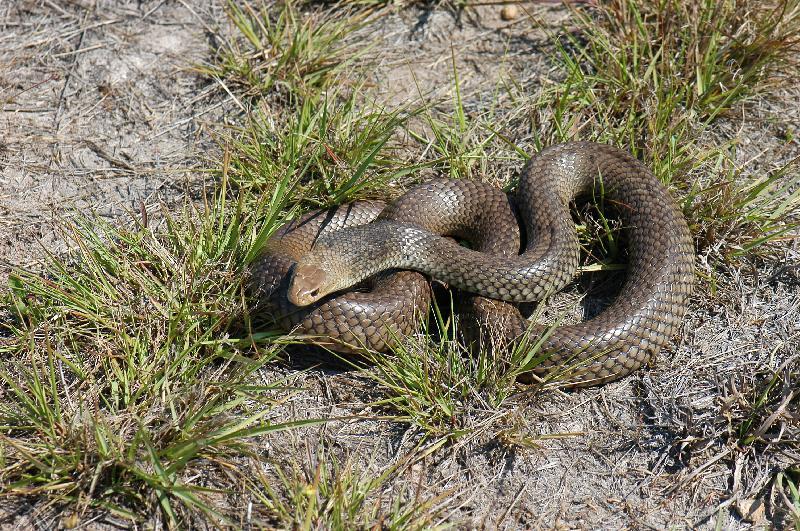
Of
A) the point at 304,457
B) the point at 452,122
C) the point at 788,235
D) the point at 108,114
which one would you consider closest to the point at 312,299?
the point at 304,457

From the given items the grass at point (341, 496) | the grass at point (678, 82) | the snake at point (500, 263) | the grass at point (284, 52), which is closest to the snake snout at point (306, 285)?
the snake at point (500, 263)

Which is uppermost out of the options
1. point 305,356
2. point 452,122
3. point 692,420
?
point 452,122

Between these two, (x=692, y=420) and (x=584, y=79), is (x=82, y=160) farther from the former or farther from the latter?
(x=692, y=420)

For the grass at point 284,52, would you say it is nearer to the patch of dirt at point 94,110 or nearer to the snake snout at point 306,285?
the patch of dirt at point 94,110

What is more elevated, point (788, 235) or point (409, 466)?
point (788, 235)

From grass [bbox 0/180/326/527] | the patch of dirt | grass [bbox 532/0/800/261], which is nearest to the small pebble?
grass [bbox 532/0/800/261]

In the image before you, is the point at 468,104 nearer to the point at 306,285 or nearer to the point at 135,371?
the point at 306,285

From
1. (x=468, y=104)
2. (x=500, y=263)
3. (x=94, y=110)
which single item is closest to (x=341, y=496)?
(x=500, y=263)
